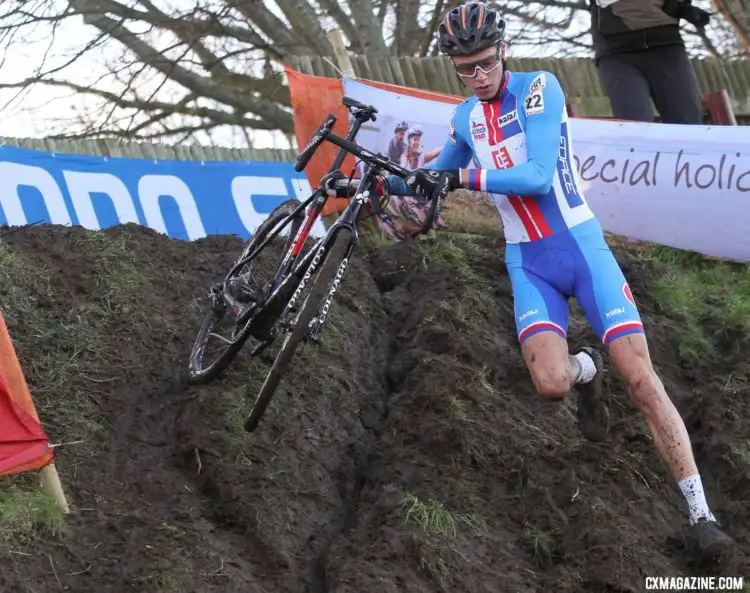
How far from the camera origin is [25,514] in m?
4.90

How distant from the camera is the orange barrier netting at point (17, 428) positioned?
4938 mm

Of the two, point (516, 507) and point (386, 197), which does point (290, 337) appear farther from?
point (516, 507)

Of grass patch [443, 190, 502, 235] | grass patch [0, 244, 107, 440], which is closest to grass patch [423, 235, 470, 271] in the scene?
grass patch [443, 190, 502, 235]

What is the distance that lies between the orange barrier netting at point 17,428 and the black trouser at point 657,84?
6.38m

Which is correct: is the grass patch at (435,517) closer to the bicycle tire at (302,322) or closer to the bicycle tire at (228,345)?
the bicycle tire at (302,322)

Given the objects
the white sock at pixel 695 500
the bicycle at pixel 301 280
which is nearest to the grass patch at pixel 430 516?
the bicycle at pixel 301 280

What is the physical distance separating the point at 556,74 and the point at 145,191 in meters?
5.97

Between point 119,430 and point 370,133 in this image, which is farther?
point 370,133

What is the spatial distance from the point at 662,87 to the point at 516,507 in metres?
5.17

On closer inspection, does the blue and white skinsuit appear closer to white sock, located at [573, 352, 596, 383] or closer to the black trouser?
white sock, located at [573, 352, 596, 383]

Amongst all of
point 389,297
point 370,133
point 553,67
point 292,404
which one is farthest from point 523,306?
point 553,67

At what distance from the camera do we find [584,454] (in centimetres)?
635

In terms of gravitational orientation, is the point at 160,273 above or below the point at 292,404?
above

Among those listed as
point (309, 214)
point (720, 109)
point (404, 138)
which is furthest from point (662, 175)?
point (309, 214)
